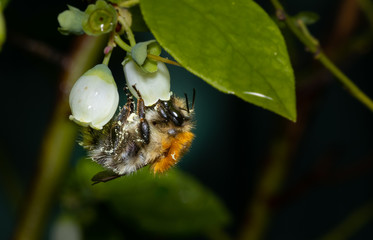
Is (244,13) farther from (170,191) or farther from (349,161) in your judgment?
(349,161)

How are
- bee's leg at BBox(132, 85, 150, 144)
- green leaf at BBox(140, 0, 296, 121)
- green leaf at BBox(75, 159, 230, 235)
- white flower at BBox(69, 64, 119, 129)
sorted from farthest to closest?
1. green leaf at BBox(75, 159, 230, 235)
2. bee's leg at BBox(132, 85, 150, 144)
3. white flower at BBox(69, 64, 119, 129)
4. green leaf at BBox(140, 0, 296, 121)

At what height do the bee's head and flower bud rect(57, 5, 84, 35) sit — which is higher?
flower bud rect(57, 5, 84, 35)

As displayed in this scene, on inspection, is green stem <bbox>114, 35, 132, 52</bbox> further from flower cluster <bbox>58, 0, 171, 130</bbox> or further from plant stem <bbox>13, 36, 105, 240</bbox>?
plant stem <bbox>13, 36, 105, 240</bbox>

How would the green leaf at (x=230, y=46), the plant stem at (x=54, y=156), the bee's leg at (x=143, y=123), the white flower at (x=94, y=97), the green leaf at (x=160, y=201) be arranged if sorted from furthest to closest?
the green leaf at (x=160, y=201) → the plant stem at (x=54, y=156) → the bee's leg at (x=143, y=123) → the white flower at (x=94, y=97) → the green leaf at (x=230, y=46)

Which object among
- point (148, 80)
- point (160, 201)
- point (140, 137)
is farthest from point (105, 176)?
point (160, 201)

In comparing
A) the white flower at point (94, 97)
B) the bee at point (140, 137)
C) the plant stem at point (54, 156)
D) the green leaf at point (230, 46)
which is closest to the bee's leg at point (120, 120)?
the bee at point (140, 137)

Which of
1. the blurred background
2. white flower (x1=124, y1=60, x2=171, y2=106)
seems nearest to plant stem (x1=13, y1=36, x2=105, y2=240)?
the blurred background

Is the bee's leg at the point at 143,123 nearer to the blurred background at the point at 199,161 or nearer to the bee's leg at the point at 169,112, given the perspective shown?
the bee's leg at the point at 169,112

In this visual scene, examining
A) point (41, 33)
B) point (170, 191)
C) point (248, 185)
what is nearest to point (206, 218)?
point (170, 191)
